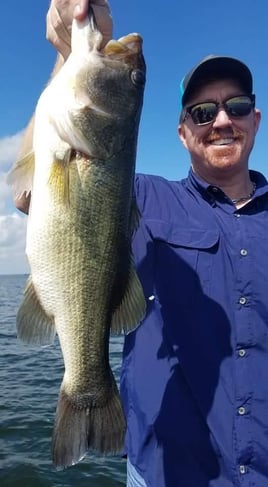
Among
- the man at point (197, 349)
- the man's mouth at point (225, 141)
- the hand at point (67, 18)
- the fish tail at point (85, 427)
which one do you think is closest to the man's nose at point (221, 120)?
the man's mouth at point (225, 141)

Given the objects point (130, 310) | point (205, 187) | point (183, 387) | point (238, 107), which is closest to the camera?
point (130, 310)

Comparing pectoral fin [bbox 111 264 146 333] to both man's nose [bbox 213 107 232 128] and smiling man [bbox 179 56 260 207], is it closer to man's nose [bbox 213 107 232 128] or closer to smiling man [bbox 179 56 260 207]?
smiling man [bbox 179 56 260 207]

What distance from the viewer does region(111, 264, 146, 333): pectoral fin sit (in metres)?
2.69

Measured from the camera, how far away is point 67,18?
109 inches

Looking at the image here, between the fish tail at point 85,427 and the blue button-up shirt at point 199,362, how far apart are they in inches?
20.8

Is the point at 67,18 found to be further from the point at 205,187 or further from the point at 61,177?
the point at 205,187

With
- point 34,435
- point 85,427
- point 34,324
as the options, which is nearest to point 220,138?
point 34,324

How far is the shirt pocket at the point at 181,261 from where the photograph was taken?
10.8 feet

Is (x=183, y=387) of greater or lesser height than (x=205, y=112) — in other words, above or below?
below

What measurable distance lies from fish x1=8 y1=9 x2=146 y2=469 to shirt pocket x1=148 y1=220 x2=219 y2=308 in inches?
23.8

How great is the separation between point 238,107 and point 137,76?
Answer: 1391mm

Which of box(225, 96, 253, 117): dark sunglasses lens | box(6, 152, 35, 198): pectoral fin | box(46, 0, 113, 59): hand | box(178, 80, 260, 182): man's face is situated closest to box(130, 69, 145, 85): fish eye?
box(46, 0, 113, 59): hand

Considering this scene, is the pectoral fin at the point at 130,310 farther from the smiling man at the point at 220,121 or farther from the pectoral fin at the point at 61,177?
the smiling man at the point at 220,121

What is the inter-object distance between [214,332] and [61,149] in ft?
4.88
